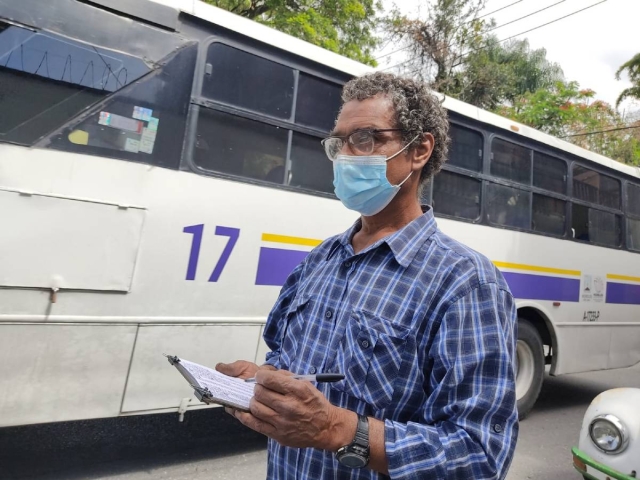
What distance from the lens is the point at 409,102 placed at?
1553mm

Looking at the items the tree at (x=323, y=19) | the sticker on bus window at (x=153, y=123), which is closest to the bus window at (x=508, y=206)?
the sticker on bus window at (x=153, y=123)

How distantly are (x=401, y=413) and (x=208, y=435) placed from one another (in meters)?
3.63

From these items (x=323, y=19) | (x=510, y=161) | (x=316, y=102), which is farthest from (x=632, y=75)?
(x=316, y=102)

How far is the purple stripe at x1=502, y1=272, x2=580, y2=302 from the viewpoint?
5.31 metres

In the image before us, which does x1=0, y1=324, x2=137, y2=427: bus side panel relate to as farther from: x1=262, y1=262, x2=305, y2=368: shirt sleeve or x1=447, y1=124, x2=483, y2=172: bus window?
x1=447, y1=124, x2=483, y2=172: bus window

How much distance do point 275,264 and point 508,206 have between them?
9.52 ft

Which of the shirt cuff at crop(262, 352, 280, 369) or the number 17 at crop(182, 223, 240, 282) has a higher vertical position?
the number 17 at crop(182, 223, 240, 282)

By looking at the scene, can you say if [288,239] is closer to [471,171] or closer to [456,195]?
[456,195]

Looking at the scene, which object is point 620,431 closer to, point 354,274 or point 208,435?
point 354,274

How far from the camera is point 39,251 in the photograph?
2.85m

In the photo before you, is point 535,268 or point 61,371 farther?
point 535,268

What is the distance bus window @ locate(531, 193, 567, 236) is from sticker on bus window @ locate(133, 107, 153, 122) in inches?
166

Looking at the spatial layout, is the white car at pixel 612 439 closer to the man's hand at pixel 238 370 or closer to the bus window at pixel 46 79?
the man's hand at pixel 238 370

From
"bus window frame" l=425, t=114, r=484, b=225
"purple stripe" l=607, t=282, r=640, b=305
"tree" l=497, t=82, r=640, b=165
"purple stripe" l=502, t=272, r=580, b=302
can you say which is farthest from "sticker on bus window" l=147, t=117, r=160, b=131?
"tree" l=497, t=82, r=640, b=165
